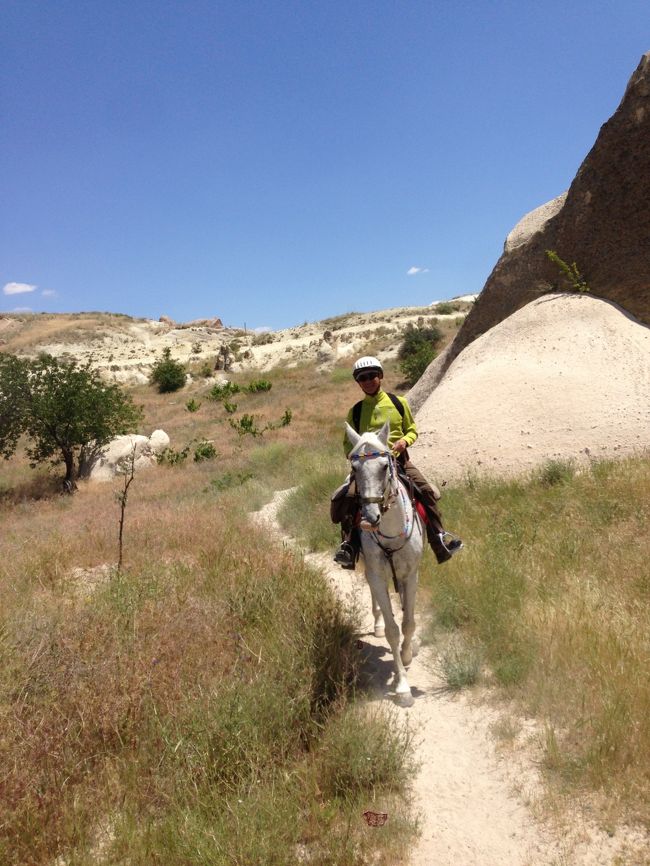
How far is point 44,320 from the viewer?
8175cm

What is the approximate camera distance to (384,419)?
490 centimetres

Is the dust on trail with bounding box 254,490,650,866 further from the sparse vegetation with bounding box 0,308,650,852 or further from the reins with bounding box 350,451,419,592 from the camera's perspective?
Answer: the reins with bounding box 350,451,419,592

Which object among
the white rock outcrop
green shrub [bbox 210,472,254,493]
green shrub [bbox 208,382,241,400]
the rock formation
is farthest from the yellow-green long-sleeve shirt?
green shrub [bbox 208,382,241,400]

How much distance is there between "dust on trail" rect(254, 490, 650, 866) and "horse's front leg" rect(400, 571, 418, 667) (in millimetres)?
284

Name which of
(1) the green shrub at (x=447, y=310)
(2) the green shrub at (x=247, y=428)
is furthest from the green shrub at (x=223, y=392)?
(1) the green shrub at (x=447, y=310)

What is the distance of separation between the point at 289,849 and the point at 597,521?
519cm

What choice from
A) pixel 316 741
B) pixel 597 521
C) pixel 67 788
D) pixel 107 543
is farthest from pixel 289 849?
pixel 107 543

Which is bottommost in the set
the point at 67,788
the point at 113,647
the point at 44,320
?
the point at 67,788

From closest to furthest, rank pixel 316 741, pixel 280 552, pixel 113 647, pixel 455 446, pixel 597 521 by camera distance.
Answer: pixel 316 741, pixel 113 647, pixel 597 521, pixel 280 552, pixel 455 446

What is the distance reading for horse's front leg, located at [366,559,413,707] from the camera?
14.9 ft

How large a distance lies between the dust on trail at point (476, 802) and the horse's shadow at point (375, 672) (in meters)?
0.02

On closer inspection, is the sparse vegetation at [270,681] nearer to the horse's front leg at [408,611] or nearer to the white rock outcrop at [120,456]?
the horse's front leg at [408,611]

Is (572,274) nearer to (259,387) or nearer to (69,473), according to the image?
(69,473)

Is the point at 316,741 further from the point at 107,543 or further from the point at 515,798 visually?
the point at 107,543
